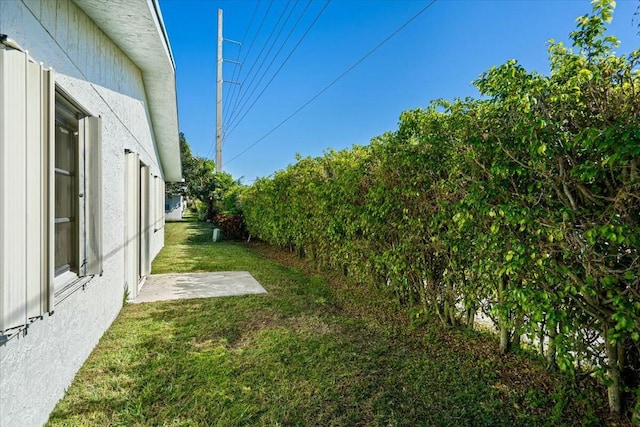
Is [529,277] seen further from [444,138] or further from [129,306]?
[129,306]

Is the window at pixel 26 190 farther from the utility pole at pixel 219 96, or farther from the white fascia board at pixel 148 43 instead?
the utility pole at pixel 219 96

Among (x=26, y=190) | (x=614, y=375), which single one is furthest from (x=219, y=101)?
(x=614, y=375)

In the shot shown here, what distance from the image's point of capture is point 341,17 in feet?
38.5

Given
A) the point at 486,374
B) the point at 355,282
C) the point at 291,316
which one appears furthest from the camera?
the point at 355,282

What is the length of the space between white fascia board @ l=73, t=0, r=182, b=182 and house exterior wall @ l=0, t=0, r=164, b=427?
0.18 metres

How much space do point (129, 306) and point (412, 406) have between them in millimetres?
5282

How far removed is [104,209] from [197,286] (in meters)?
3.48

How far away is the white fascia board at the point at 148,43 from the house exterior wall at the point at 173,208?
772 inches

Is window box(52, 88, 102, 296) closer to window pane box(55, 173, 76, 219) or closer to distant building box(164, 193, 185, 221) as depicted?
window pane box(55, 173, 76, 219)

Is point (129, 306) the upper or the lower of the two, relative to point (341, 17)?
lower

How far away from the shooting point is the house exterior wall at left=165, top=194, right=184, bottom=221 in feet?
96.7

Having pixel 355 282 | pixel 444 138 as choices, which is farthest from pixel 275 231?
pixel 444 138

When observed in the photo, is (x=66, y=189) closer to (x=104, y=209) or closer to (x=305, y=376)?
(x=104, y=209)

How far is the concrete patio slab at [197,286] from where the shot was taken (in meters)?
6.89
